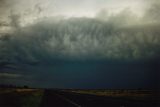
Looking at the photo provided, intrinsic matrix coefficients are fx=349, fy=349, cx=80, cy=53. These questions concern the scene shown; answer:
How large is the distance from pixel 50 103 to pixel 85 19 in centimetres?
171

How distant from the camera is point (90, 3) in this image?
664 centimetres

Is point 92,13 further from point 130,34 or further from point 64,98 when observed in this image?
point 64,98

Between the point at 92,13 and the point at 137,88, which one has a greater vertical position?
the point at 92,13

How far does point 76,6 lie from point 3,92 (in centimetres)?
212

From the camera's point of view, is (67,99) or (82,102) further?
(67,99)

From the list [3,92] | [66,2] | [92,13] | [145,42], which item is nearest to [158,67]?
[145,42]

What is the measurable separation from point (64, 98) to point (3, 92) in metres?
1.17

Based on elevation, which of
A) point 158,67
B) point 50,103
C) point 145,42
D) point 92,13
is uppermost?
point 92,13

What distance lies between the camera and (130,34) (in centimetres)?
665

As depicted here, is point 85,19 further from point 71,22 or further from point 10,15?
point 10,15

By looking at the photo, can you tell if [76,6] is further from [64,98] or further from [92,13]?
[64,98]

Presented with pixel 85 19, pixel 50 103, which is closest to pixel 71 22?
pixel 85 19

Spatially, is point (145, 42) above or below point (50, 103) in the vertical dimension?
above

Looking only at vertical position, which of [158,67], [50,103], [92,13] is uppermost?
[92,13]
